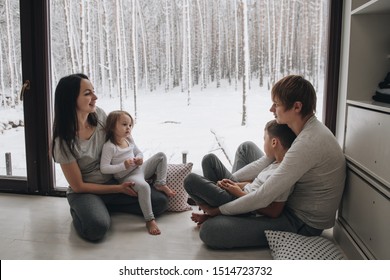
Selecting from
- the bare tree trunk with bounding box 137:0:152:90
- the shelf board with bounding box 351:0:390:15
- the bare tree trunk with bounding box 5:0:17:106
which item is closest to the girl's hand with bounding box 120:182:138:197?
the bare tree trunk with bounding box 137:0:152:90

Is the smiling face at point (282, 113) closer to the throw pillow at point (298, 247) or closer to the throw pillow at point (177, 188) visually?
the throw pillow at point (298, 247)

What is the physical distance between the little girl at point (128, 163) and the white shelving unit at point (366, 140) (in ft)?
3.30

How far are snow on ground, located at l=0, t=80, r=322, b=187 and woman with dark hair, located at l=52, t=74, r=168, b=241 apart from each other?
0.41 meters

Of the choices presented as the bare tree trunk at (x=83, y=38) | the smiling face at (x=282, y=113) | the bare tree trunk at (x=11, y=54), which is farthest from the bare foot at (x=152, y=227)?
the bare tree trunk at (x=11, y=54)

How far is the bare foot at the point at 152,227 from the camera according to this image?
6.97ft

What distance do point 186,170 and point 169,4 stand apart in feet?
3.50

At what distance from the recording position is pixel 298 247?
1.75m

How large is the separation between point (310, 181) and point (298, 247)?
315 mm

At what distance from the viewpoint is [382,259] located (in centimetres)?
151

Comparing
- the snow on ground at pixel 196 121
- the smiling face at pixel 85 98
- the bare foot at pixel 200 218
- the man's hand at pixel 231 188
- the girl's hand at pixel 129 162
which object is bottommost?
the bare foot at pixel 200 218

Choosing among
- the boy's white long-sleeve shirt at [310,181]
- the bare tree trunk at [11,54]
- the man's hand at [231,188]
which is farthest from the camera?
the bare tree trunk at [11,54]

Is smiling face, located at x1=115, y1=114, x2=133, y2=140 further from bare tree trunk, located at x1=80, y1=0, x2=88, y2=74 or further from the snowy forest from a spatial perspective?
bare tree trunk, located at x1=80, y1=0, x2=88, y2=74

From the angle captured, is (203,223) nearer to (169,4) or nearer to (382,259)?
(382,259)

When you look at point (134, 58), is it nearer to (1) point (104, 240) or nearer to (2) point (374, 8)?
(1) point (104, 240)
